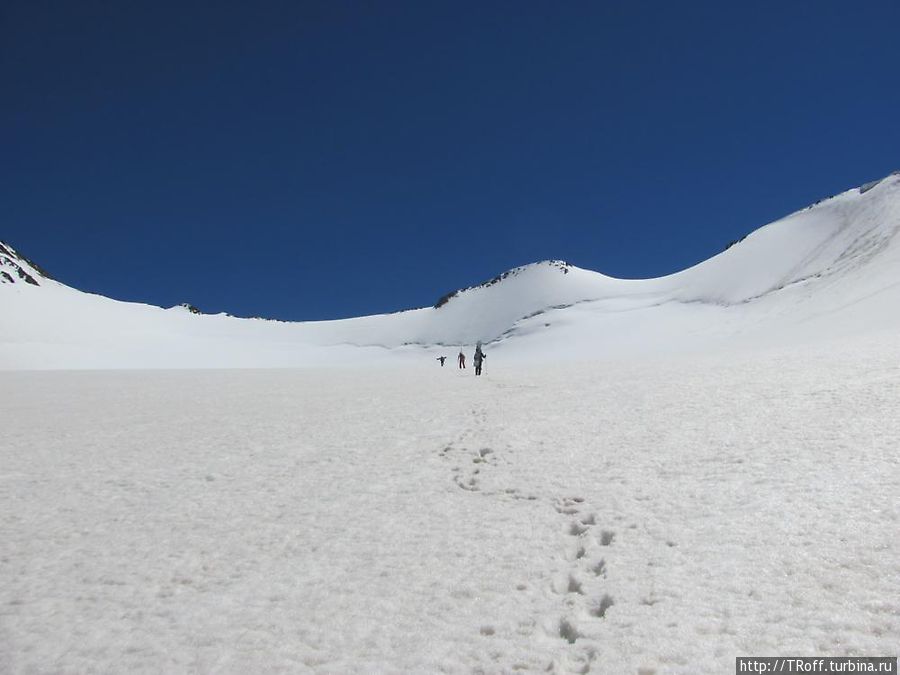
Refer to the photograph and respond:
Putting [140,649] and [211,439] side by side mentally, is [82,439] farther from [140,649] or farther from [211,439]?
[140,649]

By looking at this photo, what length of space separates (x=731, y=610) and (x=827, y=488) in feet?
14.5

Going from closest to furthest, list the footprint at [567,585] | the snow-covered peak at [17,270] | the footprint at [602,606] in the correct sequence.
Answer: the footprint at [602,606], the footprint at [567,585], the snow-covered peak at [17,270]

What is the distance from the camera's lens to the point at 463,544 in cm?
779

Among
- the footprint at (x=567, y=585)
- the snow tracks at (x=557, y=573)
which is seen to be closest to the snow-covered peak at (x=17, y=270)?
the snow tracks at (x=557, y=573)

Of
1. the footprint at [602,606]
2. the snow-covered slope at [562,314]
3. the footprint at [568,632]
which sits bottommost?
the footprint at [568,632]

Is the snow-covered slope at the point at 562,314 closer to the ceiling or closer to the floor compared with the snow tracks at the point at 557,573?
closer to the ceiling

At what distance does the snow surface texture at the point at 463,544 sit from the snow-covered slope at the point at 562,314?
45.2m

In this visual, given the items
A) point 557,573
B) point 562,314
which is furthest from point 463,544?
point 562,314

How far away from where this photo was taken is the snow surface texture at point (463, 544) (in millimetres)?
5359

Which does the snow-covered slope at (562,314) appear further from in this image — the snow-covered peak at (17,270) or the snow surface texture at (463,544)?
the snow surface texture at (463,544)

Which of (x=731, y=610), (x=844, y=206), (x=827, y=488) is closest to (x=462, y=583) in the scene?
(x=731, y=610)

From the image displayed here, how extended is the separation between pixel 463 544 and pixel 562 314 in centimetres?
12266

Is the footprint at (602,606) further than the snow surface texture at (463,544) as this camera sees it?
Yes

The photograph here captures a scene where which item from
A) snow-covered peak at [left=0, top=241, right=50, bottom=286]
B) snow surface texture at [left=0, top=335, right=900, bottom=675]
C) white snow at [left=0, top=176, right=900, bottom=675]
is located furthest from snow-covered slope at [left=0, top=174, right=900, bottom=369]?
snow surface texture at [left=0, top=335, right=900, bottom=675]
